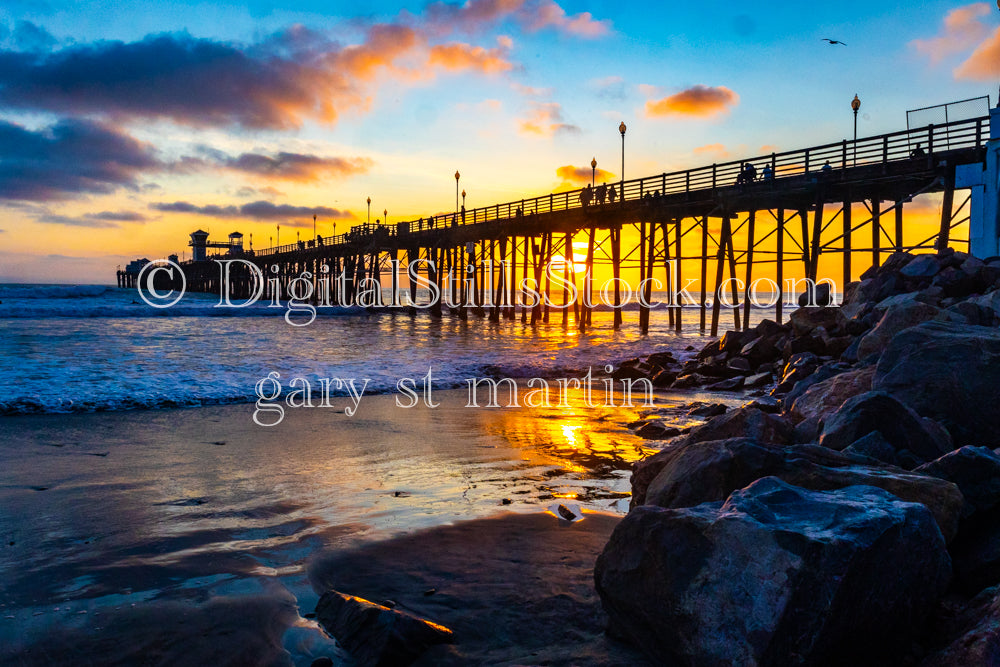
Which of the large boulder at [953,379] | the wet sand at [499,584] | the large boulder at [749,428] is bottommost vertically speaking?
the wet sand at [499,584]

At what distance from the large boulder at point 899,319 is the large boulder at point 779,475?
508cm

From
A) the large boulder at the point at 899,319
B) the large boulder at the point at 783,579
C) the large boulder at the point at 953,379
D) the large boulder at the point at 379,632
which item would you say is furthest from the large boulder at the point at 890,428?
the large boulder at the point at 899,319

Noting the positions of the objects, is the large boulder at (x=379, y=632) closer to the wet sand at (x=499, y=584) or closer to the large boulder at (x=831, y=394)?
the wet sand at (x=499, y=584)

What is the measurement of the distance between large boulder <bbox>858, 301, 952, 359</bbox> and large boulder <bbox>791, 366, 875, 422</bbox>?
1790 millimetres

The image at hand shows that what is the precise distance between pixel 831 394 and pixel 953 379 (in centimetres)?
142

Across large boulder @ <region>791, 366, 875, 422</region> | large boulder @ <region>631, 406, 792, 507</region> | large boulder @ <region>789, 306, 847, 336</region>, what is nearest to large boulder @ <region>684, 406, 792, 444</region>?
large boulder @ <region>631, 406, 792, 507</region>

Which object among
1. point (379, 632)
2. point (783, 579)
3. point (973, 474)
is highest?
point (973, 474)

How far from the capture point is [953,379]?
176 inches

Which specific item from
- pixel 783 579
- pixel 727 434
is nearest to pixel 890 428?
pixel 727 434

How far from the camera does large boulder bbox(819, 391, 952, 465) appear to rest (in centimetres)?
370

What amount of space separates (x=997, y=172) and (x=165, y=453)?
18.4 metres

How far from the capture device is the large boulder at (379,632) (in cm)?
258

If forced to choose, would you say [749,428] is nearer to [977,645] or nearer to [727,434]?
[727,434]

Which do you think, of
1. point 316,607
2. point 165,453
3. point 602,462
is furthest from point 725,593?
point 165,453
